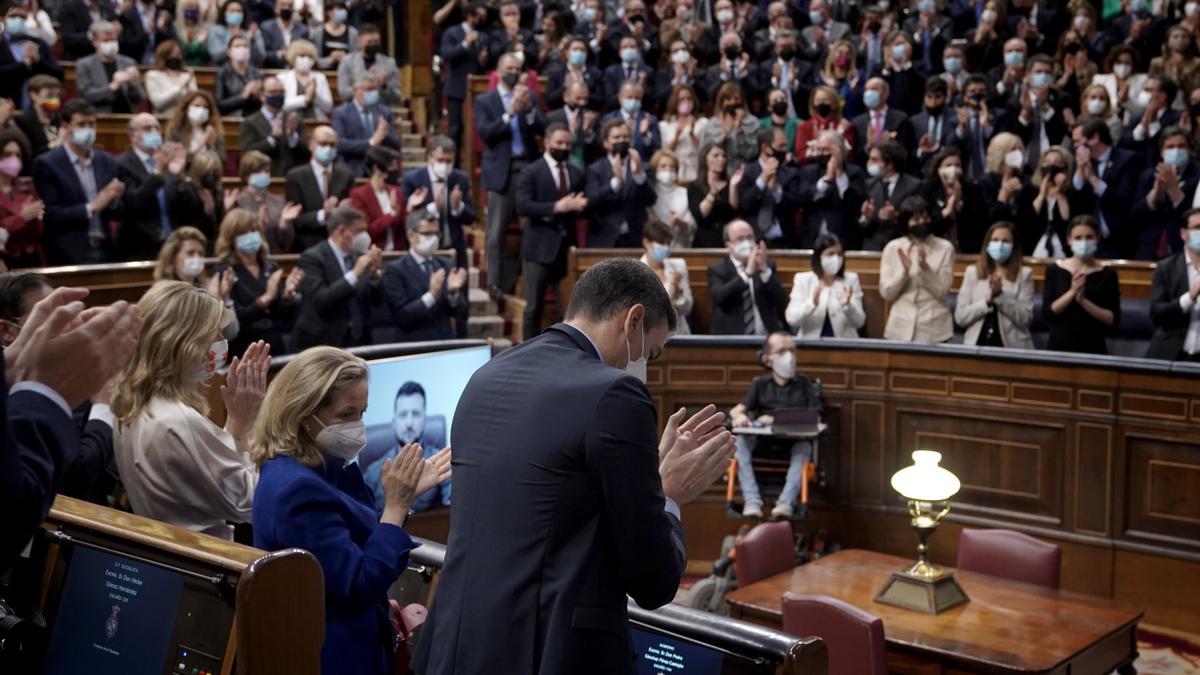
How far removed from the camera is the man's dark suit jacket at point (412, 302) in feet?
25.2

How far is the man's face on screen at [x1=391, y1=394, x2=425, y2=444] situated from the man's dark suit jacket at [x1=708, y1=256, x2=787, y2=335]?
9.56 feet

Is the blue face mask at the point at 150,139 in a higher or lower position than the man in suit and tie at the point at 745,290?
higher

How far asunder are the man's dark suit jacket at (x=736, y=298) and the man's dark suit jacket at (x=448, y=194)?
5.31 ft

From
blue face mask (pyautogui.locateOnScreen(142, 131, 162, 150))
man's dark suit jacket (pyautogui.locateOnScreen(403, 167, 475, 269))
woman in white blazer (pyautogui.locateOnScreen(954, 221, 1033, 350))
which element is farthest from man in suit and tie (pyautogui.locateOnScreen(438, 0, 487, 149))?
woman in white blazer (pyautogui.locateOnScreen(954, 221, 1033, 350))

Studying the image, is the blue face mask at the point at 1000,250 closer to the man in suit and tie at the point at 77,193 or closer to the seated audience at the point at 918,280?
the seated audience at the point at 918,280

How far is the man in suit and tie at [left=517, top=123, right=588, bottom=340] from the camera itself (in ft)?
29.5

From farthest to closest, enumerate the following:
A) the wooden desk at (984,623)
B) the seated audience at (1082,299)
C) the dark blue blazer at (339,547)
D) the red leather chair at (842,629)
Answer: the seated audience at (1082,299) < the wooden desk at (984,623) < the red leather chair at (842,629) < the dark blue blazer at (339,547)

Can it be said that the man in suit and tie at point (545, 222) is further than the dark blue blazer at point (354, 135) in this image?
No

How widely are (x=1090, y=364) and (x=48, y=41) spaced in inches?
288

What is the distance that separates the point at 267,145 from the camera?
930 cm

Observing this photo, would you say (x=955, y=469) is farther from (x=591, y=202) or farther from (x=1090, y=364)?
(x=591, y=202)

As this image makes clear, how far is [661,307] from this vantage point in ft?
8.66

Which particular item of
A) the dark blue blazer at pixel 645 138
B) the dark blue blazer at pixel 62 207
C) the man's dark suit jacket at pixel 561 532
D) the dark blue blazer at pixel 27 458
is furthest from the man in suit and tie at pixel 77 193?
the dark blue blazer at pixel 27 458

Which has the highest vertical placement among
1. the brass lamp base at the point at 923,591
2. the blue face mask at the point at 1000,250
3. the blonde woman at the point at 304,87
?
the blonde woman at the point at 304,87
